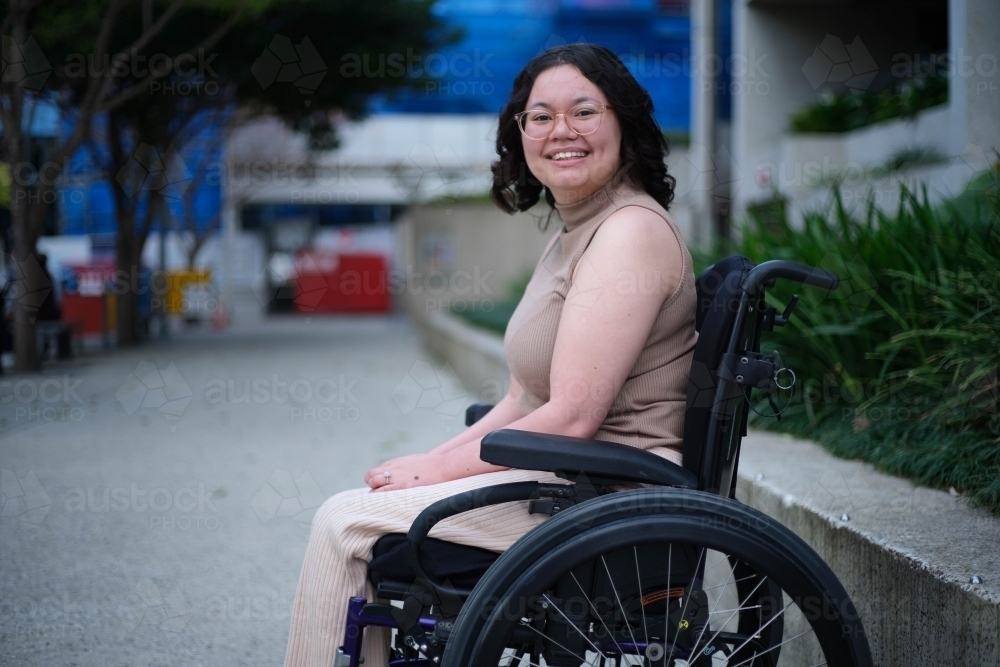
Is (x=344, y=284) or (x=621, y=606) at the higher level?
(x=621, y=606)

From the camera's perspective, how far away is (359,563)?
1.87m

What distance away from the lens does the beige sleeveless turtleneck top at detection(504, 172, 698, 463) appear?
1.96 meters

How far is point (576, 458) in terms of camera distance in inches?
66.6

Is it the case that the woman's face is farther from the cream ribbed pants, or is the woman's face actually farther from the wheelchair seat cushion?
the wheelchair seat cushion

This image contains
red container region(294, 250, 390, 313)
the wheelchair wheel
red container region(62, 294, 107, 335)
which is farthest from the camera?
red container region(294, 250, 390, 313)

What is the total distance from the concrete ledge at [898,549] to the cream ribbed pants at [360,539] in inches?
34.3

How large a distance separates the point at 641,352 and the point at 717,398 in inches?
8.3

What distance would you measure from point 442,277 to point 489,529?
1796 cm
